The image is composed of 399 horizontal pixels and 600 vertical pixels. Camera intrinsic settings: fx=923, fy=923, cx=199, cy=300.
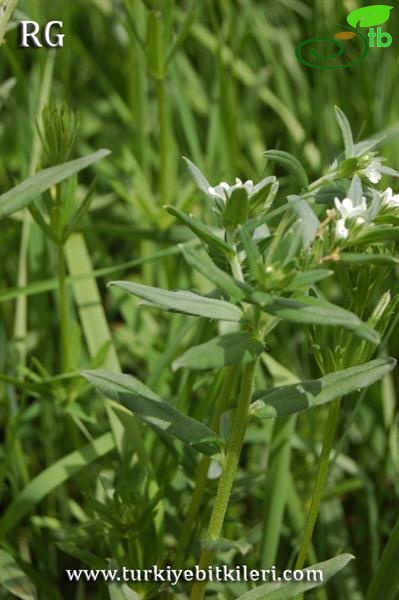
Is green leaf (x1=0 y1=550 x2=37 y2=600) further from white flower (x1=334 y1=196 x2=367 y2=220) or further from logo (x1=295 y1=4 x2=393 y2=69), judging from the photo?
logo (x1=295 y1=4 x2=393 y2=69)

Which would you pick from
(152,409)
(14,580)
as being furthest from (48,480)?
(152,409)

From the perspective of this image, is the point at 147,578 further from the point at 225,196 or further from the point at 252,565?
the point at 225,196

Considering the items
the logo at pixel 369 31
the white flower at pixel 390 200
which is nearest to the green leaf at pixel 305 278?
the white flower at pixel 390 200

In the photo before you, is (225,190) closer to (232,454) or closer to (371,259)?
(371,259)

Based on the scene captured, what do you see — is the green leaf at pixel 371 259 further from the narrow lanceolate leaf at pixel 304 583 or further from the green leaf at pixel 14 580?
the green leaf at pixel 14 580

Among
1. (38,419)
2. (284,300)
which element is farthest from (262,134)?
(284,300)

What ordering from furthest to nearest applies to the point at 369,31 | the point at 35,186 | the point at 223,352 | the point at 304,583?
the point at 369,31 < the point at 35,186 < the point at 304,583 < the point at 223,352

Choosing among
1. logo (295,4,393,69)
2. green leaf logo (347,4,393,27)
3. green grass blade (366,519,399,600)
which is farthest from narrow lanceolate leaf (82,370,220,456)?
green leaf logo (347,4,393,27)
